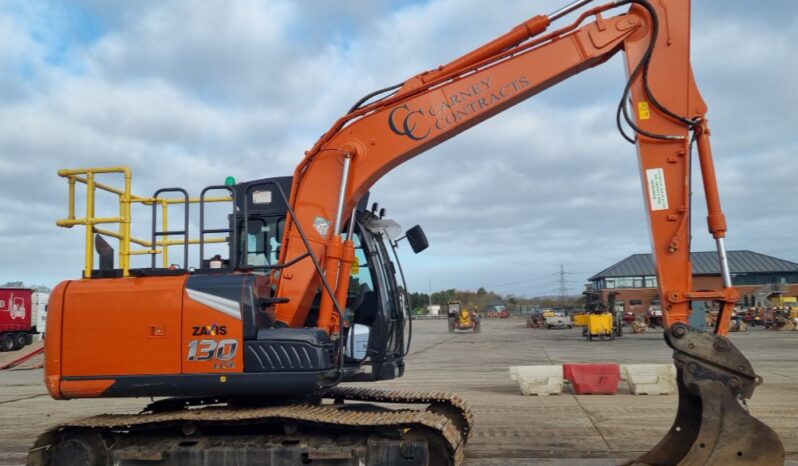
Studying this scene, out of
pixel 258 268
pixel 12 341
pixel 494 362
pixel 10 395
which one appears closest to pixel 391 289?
pixel 258 268

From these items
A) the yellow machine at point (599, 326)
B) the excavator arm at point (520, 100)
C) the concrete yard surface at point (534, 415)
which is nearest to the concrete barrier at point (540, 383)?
the concrete yard surface at point (534, 415)

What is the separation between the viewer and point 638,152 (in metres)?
6.18

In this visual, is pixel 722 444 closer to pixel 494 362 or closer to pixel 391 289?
pixel 391 289

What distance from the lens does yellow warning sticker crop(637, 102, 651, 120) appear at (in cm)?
614

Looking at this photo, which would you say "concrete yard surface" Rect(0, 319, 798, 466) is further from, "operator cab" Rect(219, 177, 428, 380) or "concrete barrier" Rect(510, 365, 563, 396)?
"operator cab" Rect(219, 177, 428, 380)

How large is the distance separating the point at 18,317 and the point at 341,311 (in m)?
34.0

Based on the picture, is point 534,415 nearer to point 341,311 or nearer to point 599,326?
point 341,311

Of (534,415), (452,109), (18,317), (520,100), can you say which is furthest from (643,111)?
(18,317)

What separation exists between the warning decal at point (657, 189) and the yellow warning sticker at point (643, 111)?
1.67ft

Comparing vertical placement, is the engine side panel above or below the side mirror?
below

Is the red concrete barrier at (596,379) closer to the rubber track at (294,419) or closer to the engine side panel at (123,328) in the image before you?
the rubber track at (294,419)

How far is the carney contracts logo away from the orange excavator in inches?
0.6

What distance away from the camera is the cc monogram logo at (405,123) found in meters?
6.57

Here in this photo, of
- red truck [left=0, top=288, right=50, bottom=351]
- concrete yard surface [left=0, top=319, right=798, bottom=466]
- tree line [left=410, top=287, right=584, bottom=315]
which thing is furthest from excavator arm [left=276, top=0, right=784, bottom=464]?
tree line [left=410, top=287, right=584, bottom=315]
